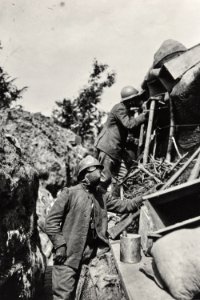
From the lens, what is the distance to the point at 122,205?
4.02 metres

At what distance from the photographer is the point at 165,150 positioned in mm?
6277

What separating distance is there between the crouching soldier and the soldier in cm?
186

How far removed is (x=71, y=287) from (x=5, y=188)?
1548 millimetres

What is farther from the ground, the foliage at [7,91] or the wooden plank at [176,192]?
the foliage at [7,91]

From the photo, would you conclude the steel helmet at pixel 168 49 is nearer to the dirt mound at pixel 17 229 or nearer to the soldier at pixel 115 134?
the soldier at pixel 115 134

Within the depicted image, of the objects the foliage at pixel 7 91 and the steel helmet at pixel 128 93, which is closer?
the steel helmet at pixel 128 93

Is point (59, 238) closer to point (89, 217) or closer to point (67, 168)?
point (89, 217)

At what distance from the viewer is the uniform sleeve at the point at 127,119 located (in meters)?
5.68

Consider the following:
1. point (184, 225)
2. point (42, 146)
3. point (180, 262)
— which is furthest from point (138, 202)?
point (42, 146)

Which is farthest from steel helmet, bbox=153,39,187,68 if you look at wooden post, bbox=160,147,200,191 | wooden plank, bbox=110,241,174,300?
wooden plank, bbox=110,241,174,300

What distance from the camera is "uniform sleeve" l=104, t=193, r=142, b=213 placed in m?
4.02

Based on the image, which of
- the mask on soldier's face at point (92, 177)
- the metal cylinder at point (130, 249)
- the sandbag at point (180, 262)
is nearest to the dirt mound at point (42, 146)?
the mask on soldier's face at point (92, 177)

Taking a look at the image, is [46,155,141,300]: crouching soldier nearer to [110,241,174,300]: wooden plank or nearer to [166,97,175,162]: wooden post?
[110,241,174,300]: wooden plank

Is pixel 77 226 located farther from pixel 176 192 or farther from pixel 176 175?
pixel 176 175
